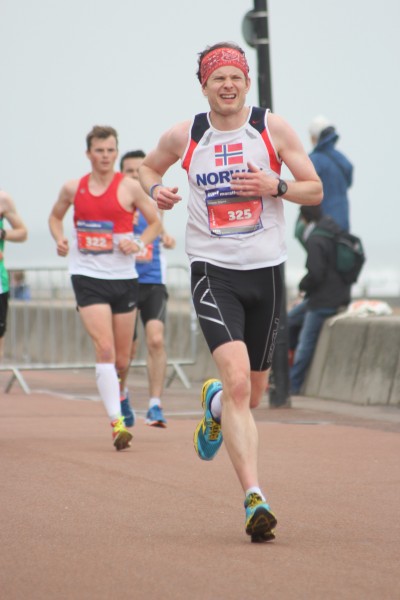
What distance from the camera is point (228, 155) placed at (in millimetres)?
7109

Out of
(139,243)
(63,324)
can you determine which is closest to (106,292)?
(139,243)

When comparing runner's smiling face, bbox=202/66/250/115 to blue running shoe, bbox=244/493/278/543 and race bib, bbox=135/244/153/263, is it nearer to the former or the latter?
blue running shoe, bbox=244/493/278/543

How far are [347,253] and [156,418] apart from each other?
11.1 ft

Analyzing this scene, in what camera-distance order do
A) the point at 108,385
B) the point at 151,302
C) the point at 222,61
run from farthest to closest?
the point at 151,302 → the point at 108,385 → the point at 222,61

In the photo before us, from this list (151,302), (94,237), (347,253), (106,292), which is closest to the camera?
(106,292)

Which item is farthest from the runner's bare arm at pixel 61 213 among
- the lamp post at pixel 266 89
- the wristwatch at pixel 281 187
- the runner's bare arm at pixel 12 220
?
the wristwatch at pixel 281 187

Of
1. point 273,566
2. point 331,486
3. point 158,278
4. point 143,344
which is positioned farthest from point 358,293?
point 273,566

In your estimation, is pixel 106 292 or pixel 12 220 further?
pixel 12 220

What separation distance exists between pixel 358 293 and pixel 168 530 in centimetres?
3308

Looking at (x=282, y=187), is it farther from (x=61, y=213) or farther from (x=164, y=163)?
(x=61, y=213)

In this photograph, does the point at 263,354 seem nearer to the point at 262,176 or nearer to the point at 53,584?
the point at 262,176

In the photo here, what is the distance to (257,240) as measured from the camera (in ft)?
23.4

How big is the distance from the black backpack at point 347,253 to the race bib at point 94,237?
4.09 meters

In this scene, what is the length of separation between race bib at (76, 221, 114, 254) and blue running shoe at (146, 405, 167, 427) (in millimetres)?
1753
